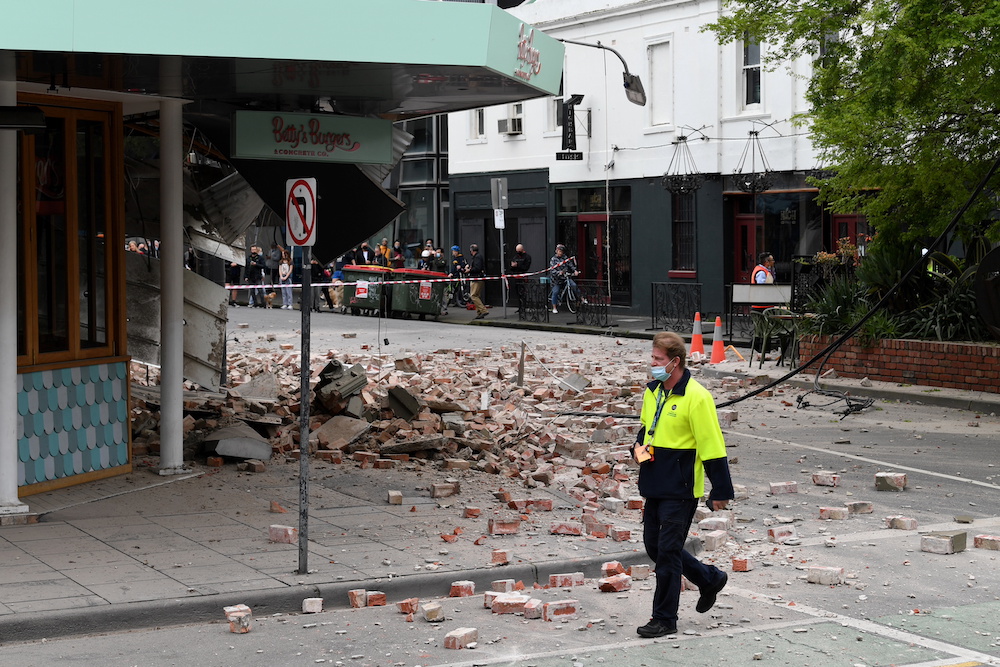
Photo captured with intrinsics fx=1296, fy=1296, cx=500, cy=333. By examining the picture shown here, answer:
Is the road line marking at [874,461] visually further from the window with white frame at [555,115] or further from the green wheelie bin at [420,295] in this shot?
the window with white frame at [555,115]

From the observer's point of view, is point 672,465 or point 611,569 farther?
point 611,569

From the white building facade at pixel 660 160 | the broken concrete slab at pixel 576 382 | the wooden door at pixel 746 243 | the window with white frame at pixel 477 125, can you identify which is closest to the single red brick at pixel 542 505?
the broken concrete slab at pixel 576 382

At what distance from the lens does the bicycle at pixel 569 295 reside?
33062 millimetres

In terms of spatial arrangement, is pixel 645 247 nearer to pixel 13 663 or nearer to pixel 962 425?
A: pixel 962 425

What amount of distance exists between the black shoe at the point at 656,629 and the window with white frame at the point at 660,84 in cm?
2813

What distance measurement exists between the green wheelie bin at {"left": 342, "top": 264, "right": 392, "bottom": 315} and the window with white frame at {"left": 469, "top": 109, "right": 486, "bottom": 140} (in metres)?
7.38

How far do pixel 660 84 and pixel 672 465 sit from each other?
93.6 ft

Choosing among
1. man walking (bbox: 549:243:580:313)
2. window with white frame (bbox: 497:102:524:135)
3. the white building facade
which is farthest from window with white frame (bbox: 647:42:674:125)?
window with white frame (bbox: 497:102:524:135)

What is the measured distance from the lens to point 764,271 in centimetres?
2780

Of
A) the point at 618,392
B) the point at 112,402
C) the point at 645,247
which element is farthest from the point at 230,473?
the point at 645,247

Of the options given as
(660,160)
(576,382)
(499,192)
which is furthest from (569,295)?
(576,382)

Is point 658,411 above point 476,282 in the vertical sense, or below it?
below

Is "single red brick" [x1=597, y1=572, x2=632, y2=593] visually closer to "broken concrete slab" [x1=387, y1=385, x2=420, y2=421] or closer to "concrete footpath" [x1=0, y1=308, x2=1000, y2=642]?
"concrete footpath" [x1=0, y1=308, x2=1000, y2=642]

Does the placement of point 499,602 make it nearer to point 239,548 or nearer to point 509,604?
point 509,604
